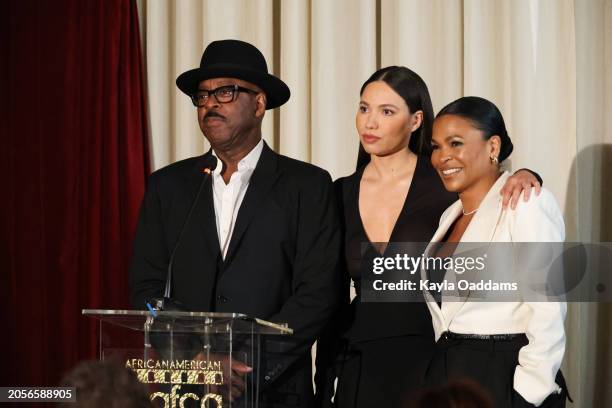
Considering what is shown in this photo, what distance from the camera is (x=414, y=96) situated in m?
3.58

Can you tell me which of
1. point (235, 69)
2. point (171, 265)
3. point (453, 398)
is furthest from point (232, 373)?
point (235, 69)

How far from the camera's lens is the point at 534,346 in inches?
115

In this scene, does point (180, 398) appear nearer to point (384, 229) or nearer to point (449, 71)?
point (384, 229)

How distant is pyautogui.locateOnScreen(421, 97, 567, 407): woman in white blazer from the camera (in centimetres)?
295

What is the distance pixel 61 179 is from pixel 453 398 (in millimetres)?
3207

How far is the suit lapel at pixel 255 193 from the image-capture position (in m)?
3.46

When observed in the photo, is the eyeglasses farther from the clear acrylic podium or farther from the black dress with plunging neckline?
the clear acrylic podium

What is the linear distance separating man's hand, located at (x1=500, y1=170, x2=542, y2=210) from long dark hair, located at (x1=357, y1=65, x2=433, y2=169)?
1.64 ft

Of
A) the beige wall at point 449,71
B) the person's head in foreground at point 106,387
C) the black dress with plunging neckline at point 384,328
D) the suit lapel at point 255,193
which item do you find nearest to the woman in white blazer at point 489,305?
the black dress with plunging neckline at point 384,328

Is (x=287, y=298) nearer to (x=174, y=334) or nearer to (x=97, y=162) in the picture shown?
(x=174, y=334)

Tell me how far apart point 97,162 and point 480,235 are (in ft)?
6.81

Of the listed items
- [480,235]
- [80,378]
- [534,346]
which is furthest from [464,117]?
[80,378]

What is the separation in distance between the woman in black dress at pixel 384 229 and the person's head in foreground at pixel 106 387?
1614 mm

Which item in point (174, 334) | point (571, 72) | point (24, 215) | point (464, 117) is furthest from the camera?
point (24, 215)
